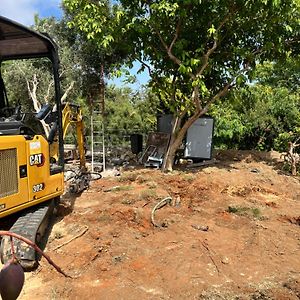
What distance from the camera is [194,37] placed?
1119 cm

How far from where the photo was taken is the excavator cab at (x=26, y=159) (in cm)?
503

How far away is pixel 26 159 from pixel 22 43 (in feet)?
6.45

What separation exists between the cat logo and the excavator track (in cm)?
76

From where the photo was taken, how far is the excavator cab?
5.03 meters

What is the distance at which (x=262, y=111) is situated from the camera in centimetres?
1609

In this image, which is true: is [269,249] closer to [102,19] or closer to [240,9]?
[240,9]

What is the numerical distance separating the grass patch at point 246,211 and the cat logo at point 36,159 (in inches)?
152

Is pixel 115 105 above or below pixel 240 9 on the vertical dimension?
below

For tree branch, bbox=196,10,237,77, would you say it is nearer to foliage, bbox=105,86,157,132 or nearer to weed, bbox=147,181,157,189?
weed, bbox=147,181,157,189

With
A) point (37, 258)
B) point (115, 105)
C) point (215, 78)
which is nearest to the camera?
point (37, 258)

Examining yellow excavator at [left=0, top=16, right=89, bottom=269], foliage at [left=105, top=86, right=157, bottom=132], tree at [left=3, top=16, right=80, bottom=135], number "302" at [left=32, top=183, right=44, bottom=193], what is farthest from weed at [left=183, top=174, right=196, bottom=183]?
foliage at [left=105, top=86, right=157, bottom=132]

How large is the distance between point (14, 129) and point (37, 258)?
1.78 m

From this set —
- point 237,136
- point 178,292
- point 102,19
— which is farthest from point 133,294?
point 237,136

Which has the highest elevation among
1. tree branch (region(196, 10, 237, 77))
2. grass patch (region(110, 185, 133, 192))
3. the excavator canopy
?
tree branch (region(196, 10, 237, 77))
